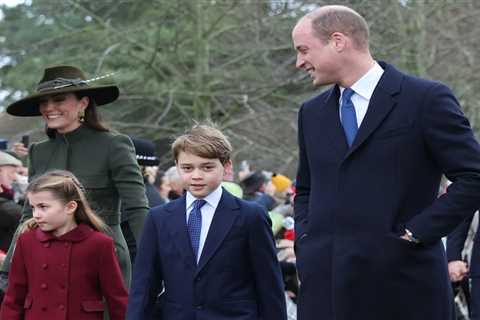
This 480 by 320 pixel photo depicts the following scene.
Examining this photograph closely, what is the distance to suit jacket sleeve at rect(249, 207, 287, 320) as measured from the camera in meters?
6.49

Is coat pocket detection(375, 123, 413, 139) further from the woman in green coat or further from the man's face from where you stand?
the woman in green coat

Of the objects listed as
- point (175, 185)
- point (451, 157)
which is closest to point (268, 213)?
point (451, 157)

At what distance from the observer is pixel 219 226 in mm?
6516

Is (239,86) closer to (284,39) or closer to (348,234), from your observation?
(284,39)

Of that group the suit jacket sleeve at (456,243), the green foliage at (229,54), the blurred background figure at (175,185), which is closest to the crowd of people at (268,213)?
the suit jacket sleeve at (456,243)

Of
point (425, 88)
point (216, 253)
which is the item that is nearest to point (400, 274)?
point (425, 88)

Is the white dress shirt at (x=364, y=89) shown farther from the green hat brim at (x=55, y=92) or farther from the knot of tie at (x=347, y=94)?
the green hat brim at (x=55, y=92)

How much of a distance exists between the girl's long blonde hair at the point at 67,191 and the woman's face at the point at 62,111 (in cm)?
31

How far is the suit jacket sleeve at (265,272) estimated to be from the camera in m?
6.49

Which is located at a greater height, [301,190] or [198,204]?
[301,190]

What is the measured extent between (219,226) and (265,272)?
34 centimetres

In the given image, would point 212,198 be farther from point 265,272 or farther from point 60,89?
point 60,89

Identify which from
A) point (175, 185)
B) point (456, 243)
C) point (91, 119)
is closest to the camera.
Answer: point (91, 119)

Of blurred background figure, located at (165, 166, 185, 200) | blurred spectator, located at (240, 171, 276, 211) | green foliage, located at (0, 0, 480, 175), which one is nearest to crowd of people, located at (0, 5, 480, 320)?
blurred background figure, located at (165, 166, 185, 200)
